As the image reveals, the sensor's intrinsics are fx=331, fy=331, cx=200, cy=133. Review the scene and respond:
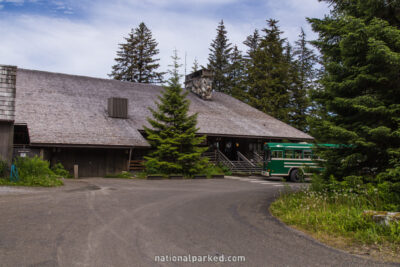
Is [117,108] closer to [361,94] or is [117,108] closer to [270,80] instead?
[361,94]

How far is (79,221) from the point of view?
7688 millimetres

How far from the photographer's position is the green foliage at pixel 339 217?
249 inches

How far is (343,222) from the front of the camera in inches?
278

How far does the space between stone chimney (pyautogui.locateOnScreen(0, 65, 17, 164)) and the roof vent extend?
339 inches

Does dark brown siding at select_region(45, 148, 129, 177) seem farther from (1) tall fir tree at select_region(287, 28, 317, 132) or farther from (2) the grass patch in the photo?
(1) tall fir tree at select_region(287, 28, 317, 132)

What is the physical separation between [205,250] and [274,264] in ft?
4.02

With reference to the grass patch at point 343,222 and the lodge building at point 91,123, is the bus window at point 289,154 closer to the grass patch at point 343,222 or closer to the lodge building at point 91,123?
the lodge building at point 91,123

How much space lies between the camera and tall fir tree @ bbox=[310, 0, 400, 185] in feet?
27.1

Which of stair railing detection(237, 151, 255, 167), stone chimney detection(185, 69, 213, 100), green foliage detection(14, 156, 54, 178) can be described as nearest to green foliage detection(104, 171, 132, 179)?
green foliage detection(14, 156, 54, 178)

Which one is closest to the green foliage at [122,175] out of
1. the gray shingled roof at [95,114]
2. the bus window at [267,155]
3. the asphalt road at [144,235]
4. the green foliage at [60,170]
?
the gray shingled roof at [95,114]

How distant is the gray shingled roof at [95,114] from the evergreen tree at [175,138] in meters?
1.57

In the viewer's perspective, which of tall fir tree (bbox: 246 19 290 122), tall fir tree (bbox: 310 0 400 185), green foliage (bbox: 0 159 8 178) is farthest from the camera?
tall fir tree (bbox: 246 19 290 122)

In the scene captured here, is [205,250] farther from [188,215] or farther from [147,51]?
[147,51]

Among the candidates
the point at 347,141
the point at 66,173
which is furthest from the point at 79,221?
the point at 66,173
